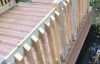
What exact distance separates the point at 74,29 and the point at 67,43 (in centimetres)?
28

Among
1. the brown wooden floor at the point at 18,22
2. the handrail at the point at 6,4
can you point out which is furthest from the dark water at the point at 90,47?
the handrail at the point at 6,4

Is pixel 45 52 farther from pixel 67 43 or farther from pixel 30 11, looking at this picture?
pixel 30 11

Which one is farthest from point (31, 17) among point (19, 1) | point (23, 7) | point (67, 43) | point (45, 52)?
point (45, 52)

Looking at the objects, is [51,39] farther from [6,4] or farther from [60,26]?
[6,4]

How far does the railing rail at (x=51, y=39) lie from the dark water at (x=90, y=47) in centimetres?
60

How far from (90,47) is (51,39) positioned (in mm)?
1678

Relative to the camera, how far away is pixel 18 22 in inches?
131

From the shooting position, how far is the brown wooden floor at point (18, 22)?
107 inches

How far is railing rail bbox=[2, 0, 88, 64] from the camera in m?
1.36

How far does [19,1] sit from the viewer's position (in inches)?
→ 165

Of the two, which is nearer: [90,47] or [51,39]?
[51,39]

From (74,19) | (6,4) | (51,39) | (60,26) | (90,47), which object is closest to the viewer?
(51,39)

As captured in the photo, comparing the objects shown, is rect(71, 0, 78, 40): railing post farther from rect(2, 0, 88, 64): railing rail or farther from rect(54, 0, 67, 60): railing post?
rect(54, 0, 67, 60): railing post

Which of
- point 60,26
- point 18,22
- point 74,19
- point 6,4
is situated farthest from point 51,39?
point 6,4
